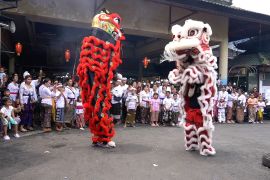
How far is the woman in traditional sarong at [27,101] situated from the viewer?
8078mm

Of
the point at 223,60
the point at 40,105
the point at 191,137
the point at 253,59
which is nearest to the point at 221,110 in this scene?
the point at 223,60

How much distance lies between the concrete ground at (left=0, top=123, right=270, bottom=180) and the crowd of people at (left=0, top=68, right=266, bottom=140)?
0.99 metres

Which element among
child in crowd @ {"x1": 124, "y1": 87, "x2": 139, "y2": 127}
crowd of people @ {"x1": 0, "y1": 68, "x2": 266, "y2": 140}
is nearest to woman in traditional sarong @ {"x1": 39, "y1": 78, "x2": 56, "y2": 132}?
crowd of people @ {"x1": 0, "y1": 68, "x2": 266, "y2": 140}

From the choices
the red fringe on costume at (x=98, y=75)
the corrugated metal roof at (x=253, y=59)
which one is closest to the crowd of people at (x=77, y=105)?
the red fringe on costume at (x=98, y=75)

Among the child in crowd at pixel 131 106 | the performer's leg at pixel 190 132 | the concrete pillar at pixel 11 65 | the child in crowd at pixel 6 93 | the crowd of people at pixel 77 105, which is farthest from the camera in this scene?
the concrete pillar at pixel 11 65

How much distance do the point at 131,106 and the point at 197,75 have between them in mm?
4775

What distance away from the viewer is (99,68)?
5.80 meters

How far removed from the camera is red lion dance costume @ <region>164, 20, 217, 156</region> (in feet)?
18.5

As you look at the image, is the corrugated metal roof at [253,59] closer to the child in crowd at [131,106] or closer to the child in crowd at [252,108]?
the child in crowd at [252,108]

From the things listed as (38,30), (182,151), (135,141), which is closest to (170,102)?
(135,141)

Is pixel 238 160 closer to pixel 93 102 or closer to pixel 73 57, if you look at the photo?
pixel 93 102

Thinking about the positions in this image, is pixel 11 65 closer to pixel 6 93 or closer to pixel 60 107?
pixel 60 107

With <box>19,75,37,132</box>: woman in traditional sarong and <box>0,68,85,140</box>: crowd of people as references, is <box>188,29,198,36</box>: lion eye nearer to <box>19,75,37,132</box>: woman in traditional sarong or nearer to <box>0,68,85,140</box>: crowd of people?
<box>0,68,85,140</box>: crowd of people

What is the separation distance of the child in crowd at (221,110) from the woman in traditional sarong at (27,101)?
7.52 metres
